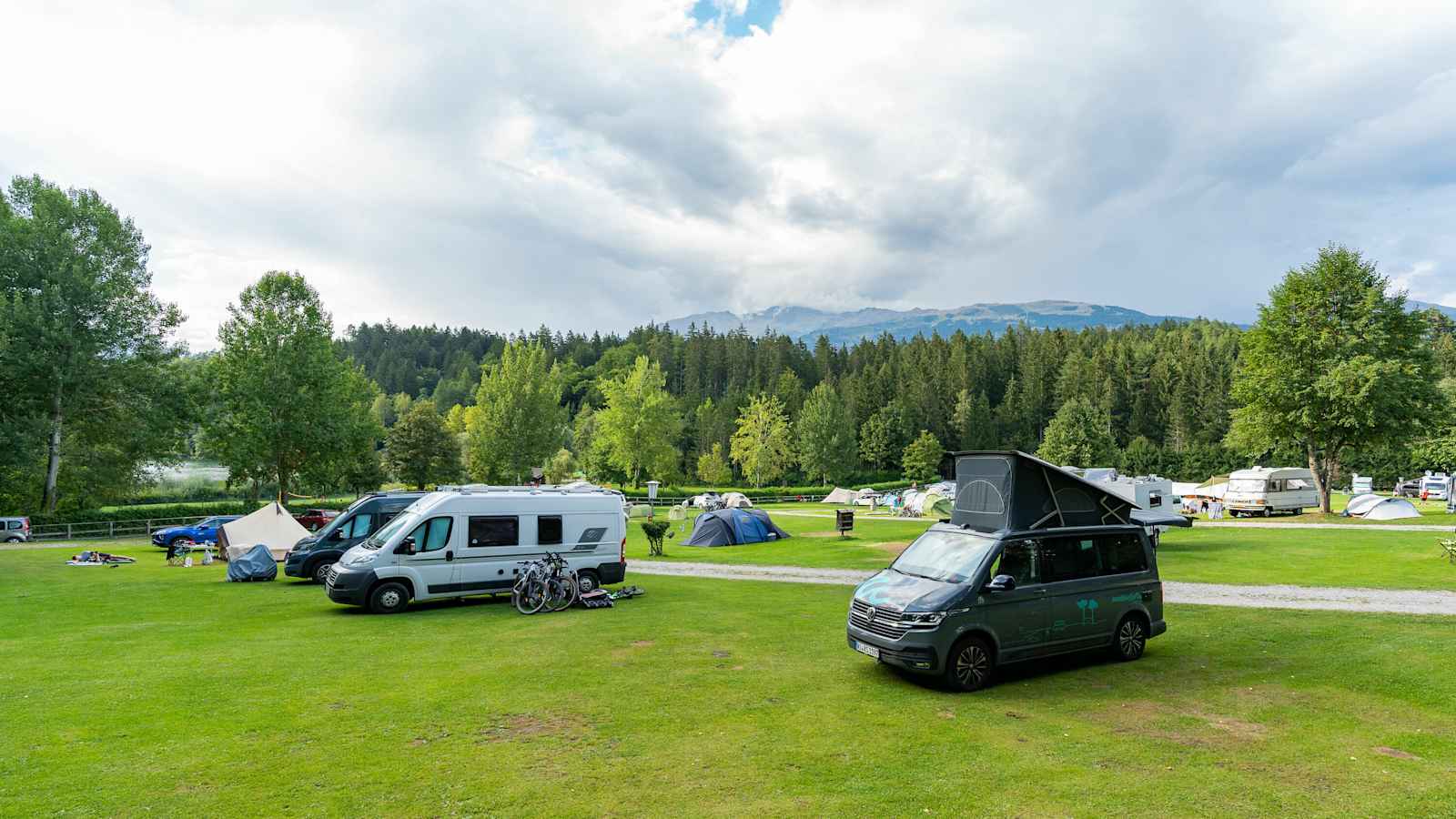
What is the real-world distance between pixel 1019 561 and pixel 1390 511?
3999cm

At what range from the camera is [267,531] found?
950 inches

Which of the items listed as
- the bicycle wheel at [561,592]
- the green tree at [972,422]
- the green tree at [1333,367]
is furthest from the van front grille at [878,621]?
the green tree at [972,422]

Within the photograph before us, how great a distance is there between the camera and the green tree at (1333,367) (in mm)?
35750

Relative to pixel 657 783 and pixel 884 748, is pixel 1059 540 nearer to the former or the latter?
pixel 884 748

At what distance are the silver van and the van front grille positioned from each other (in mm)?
13

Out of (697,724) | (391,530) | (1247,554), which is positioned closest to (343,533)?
(391,530)

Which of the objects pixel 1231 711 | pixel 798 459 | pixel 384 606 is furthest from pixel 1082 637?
pixel 798 459

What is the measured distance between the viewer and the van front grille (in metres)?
9.20

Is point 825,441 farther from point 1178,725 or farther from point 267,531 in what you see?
point 1178,725

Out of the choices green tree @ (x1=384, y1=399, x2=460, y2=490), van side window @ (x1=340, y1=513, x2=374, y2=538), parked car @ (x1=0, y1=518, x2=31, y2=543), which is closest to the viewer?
van side window @ (x1=340, y1=513, x2=374, y2=538)

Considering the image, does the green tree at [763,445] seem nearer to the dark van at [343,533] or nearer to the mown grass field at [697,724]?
the dark van at [343,533]

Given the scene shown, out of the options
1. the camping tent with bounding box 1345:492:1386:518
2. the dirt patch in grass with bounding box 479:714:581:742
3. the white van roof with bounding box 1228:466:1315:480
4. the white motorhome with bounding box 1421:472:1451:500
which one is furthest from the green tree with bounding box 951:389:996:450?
the dirt patch in grass with bounding box 479:714:581:742

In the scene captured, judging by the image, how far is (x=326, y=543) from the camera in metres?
20.1

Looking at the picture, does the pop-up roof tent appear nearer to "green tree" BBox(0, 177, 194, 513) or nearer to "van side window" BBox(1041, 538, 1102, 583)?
"van side window" BBox(1041, 538, 1102, 583)
